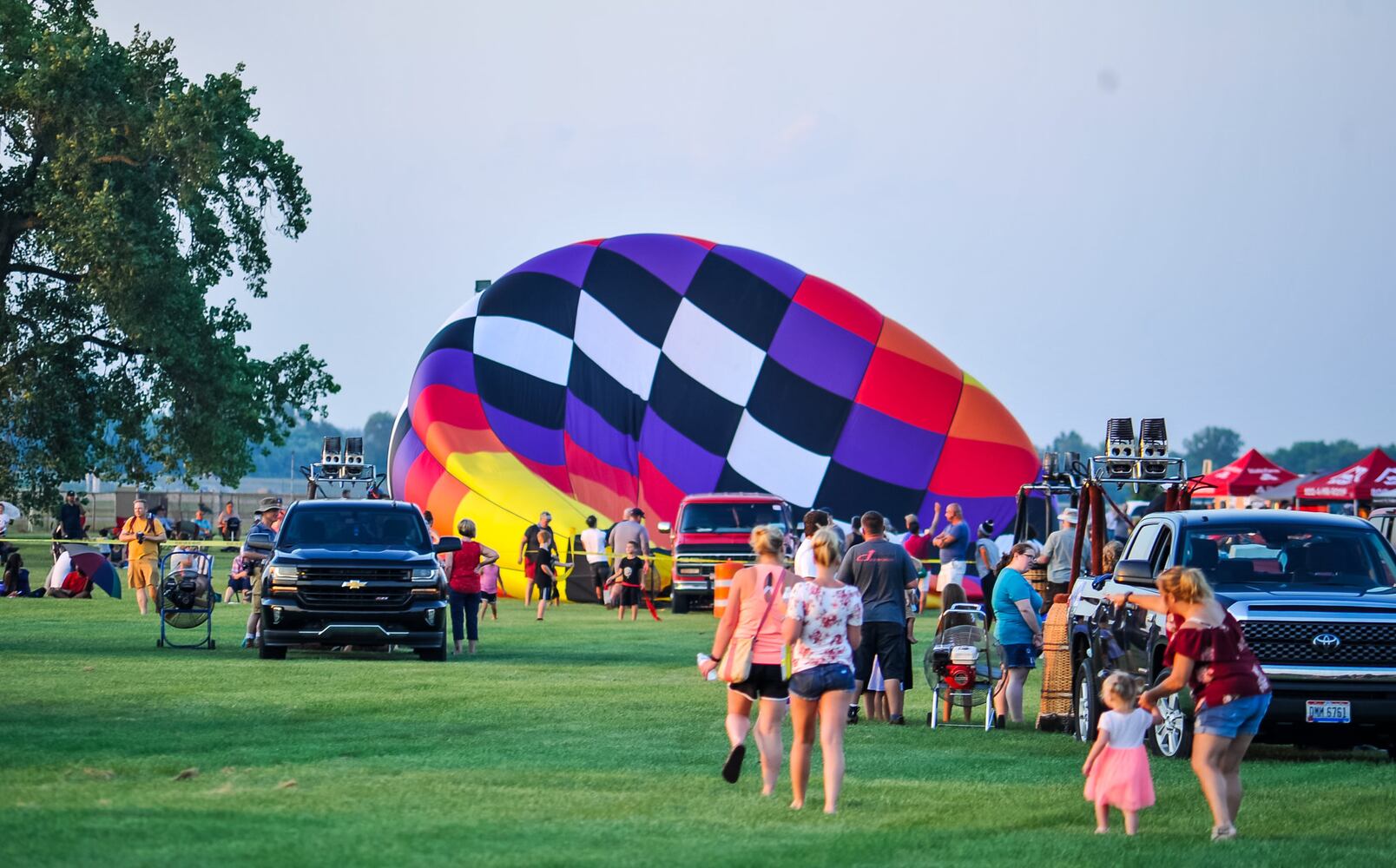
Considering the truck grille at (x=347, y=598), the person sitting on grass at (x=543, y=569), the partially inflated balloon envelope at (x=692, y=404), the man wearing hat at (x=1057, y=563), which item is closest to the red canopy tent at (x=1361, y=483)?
the partially inflated balloon envelope at (x=692, y=404)

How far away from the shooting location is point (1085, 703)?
607 inches

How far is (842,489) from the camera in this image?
1537 inches

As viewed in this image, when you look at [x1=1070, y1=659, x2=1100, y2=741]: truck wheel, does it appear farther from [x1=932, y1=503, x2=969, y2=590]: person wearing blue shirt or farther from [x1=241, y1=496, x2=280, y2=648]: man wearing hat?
[x1=241, y1=496, x2=280, y2=648]: man wearing hat

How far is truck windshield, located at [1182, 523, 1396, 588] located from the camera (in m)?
14.7

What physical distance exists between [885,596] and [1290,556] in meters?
3.33

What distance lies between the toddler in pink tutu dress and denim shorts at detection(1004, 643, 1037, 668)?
634cm

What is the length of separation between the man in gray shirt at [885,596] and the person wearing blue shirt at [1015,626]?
0.83 meters

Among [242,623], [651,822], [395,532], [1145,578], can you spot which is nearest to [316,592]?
[395,532]

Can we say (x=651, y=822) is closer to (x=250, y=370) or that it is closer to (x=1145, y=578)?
(x=1145, y=578)

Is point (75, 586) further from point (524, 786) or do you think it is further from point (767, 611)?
point (767, 611)

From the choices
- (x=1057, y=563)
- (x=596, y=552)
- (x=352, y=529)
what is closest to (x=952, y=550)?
(x=1057, y=563)

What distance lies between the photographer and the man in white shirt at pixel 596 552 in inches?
1421

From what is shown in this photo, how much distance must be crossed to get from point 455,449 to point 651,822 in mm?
29475

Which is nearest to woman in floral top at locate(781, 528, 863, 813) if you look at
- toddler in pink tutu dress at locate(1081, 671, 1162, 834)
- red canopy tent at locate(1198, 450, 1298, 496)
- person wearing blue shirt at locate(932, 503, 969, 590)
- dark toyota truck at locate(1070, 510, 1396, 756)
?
toddler in pink tutu dress at locate(1081, 671, 1162, 834)
